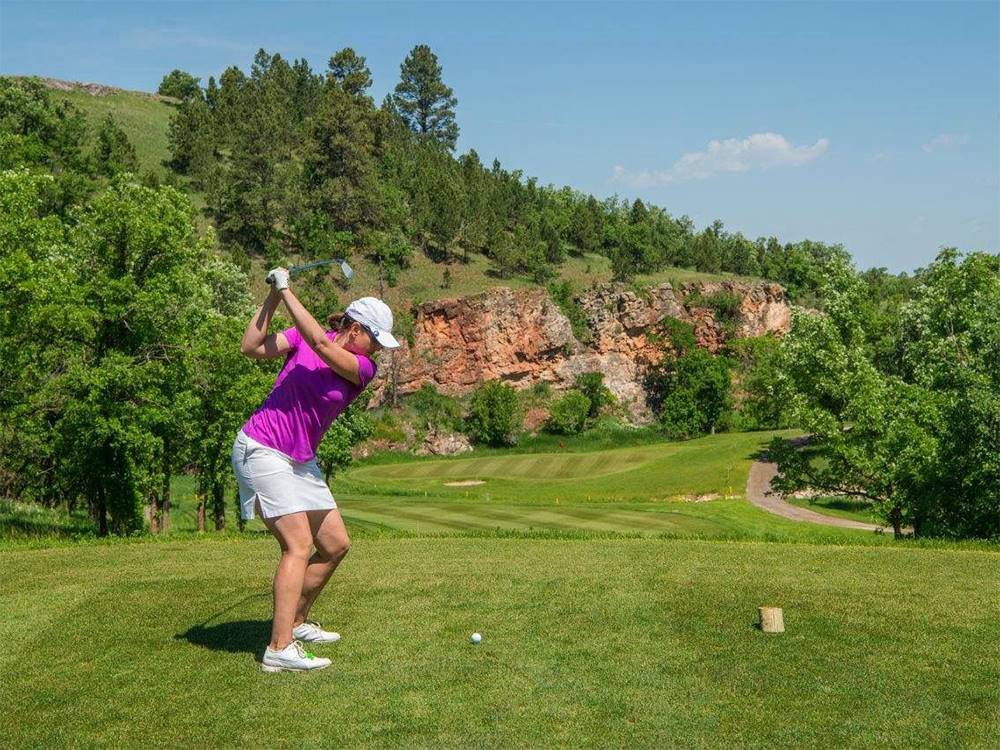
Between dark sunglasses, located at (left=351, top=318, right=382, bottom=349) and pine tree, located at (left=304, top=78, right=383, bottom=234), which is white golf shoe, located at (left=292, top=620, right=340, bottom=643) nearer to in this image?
dark sunglasses, located at (left=351, top=318, right=382, bottom=349)

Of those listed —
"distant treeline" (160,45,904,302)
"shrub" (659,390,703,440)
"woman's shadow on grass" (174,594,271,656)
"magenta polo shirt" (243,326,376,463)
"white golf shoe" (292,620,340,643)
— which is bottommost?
"shrub" (659,390,703,440)

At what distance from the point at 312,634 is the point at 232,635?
96cm

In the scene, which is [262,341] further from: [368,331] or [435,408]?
[435,408]

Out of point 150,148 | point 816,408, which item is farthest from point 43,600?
point 150,148

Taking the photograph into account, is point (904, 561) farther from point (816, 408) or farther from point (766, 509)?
point (766, 509)

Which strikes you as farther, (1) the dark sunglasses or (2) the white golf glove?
(1) the dark sunglasses

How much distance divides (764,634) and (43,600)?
24.7 feet

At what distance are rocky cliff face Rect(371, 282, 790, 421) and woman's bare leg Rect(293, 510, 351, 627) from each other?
89236 millimetres

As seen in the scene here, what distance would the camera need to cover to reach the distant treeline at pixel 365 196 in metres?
95.5

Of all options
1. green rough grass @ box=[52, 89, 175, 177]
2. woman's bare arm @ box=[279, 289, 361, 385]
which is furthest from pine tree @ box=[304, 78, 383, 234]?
woman's bare arm @ box=[279, 289, 361, 385]

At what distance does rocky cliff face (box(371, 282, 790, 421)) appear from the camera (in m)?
103

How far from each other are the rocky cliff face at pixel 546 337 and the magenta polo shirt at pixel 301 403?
8972 centimetres

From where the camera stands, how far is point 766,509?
57.6m

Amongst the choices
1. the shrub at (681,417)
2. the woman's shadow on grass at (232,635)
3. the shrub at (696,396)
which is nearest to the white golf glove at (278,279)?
the woman's shadow on grass at (232,635)
